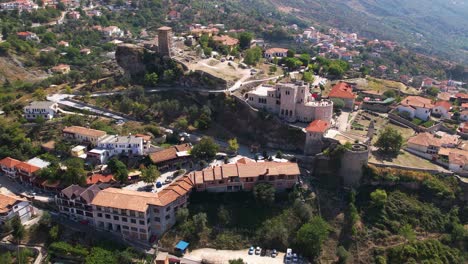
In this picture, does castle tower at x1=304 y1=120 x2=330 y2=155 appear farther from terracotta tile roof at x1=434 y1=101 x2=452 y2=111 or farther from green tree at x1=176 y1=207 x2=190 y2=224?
terracotta tile roof at x1=434 y1=101 x2=452 y2=111

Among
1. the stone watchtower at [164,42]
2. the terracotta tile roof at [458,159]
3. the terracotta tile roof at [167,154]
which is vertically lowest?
the terracotta tile roof at [167,154]

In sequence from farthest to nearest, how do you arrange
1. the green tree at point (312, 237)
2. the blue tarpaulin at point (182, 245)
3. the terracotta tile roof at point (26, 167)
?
the terracotta tile roof at point (26, 167), the blue tarpaulin at point (182, 245), the green tree at point (312, 237)

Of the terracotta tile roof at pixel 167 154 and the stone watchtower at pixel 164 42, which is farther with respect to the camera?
the stone watchtower at pixel 164 42

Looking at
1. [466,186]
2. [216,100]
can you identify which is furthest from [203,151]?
[466,186]

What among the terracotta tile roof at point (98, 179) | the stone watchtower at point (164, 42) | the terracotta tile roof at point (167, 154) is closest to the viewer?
the terracotta tile roof at point (98, 179)

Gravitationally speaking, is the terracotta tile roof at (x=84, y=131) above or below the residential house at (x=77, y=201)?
above

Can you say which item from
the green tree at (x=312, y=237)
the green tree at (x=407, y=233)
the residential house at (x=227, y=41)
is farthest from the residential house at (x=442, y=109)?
the residential house at (x=227, y=41)

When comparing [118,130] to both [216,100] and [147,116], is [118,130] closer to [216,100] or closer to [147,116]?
[147,116]

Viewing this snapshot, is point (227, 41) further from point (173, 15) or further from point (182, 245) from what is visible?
point (182, 245)

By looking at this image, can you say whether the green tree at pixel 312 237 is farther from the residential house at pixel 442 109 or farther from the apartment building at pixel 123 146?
the residential house at pixel 442 109
